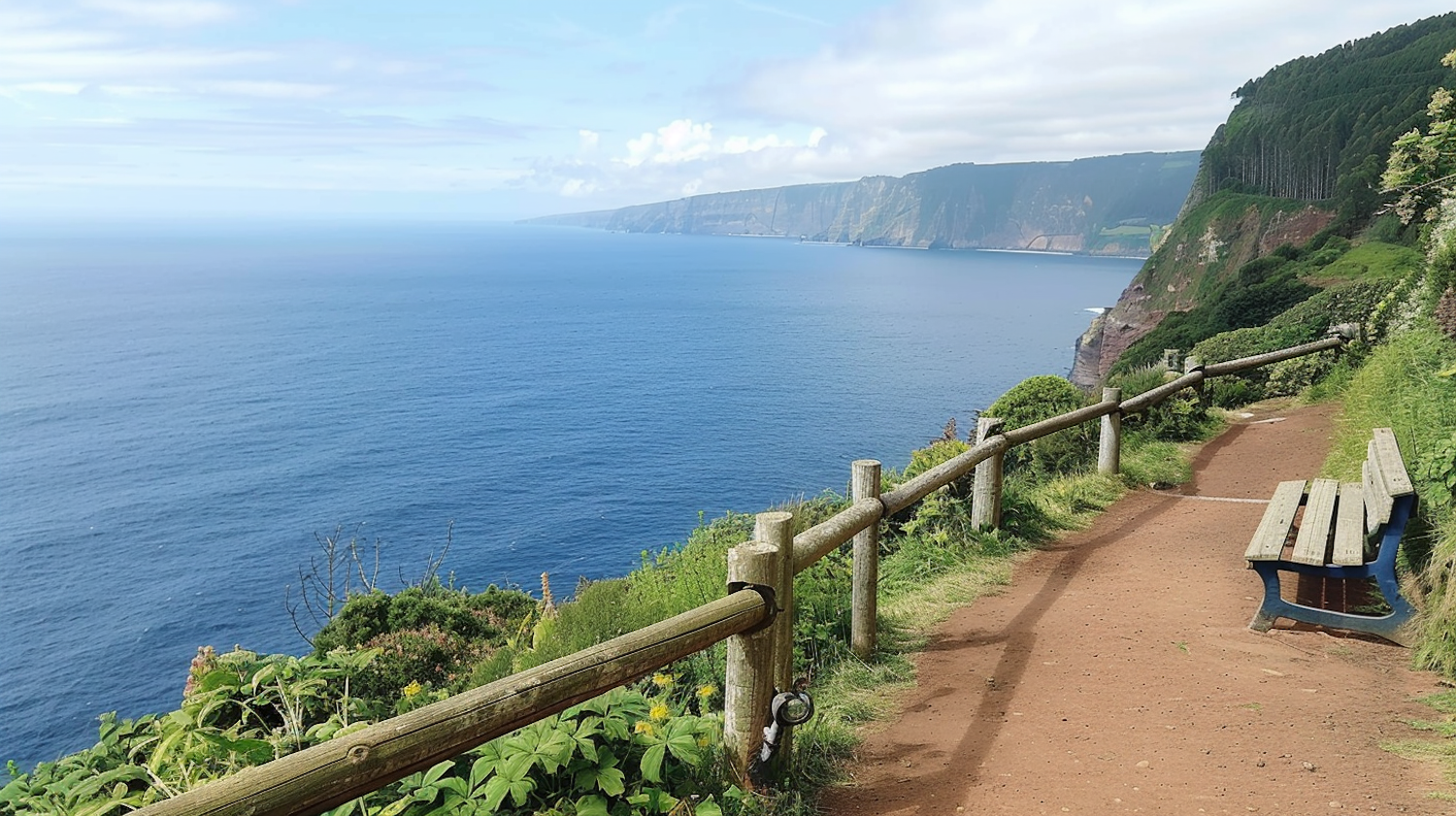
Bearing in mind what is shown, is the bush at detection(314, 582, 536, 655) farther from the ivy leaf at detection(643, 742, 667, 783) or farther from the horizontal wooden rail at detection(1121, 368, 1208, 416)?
the ivy leaf at detection(643, 742, 667, 783)

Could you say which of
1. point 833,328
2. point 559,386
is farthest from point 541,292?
point 559,386

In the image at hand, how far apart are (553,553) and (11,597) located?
63.3 ft

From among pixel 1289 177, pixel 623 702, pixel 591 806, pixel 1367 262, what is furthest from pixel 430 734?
pixel 1289 177

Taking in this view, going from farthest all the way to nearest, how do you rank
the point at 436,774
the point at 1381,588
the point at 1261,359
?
the point at 1261,359 < the point at 1381,588 < the point at 436,774

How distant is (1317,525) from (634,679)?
5.07 metres

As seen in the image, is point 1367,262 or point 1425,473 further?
point 1367,262

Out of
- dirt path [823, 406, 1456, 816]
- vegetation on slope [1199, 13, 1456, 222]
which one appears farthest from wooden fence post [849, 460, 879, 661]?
vegetation on slope [1199, 13, 1456, 222]

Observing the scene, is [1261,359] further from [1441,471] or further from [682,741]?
[682,741]

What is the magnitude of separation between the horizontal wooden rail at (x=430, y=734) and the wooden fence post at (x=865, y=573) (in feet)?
6.93

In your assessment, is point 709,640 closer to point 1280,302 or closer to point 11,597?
point 11,597

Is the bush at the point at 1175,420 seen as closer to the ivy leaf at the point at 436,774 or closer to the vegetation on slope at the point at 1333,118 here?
the ivy leaf at the point at 436,774

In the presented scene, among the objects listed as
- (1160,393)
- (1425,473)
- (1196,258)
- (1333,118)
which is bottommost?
(1160,393)

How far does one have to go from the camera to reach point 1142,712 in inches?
190

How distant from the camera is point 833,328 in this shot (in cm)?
10138
